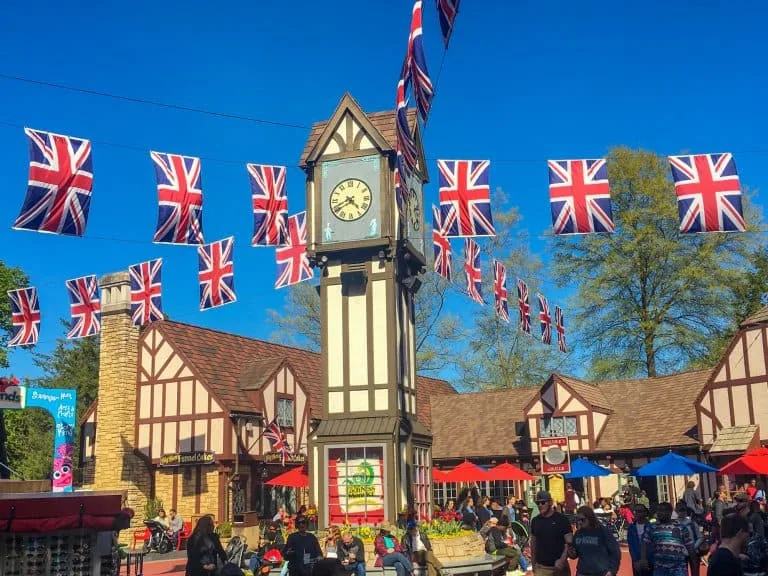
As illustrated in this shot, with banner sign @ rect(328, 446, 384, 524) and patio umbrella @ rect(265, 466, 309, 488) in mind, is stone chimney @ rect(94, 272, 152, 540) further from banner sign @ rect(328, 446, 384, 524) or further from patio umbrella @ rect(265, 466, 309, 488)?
banner sign @ rect(328, 446, 384, 524)

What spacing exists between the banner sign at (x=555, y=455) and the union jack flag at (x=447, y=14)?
60.5ft

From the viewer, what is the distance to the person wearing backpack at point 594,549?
9.91 metres

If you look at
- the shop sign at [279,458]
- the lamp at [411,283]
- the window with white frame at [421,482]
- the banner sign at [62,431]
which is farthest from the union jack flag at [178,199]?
the shop sign at [279,458]

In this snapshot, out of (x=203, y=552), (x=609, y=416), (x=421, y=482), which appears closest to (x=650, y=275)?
(x=609, y=416)

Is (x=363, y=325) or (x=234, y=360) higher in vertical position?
(x=234, y=360)

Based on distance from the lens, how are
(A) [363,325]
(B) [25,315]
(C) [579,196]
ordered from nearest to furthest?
(C) [579,196], (A) [363,325], (B) [25,315]

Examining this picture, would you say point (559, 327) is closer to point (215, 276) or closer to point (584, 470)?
point (584, 470)

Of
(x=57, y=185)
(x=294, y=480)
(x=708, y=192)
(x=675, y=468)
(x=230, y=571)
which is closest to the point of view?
(x=230, y=571)

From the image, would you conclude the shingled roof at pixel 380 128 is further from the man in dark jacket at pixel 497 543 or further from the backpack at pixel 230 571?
the backpack at pixel 230 571

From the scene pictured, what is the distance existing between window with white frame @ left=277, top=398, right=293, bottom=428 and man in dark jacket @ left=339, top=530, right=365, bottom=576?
19.4 m

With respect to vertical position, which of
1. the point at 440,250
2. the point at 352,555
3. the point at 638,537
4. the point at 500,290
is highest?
the point at 440,250

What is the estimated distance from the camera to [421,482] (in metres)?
23.6

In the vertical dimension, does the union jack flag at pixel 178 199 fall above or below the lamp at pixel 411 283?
above

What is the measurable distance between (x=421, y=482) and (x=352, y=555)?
9087mm
